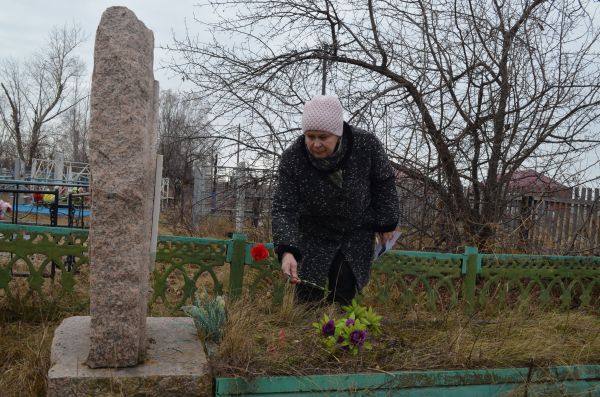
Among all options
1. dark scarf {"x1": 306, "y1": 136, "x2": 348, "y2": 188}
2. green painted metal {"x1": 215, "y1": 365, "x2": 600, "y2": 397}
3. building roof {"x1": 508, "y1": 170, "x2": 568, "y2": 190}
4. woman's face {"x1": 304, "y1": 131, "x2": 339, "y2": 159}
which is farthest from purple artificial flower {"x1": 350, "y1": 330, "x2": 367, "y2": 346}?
building roof {"x1": 508, "y1": 170, "x2": 568, "y2": 190}

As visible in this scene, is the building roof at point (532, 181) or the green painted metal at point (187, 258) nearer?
the green painted metal at point (187, 258)

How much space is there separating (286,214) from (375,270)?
2.02 m

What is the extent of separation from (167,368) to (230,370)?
238 mm

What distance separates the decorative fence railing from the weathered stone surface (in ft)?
5.21

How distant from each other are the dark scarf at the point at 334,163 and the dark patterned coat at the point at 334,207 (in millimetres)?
21

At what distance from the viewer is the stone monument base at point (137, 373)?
1830 millimetres

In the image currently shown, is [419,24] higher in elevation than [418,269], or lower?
higher

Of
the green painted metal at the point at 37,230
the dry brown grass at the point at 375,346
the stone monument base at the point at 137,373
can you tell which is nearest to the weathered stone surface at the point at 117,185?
the stone monument base at the point at 137,373

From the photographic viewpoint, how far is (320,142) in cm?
244

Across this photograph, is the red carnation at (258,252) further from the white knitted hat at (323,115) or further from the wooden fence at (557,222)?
the wooden fence at (557,222)

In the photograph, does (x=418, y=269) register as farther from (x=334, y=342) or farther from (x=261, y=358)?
(x=261, y=358)

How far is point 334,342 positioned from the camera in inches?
90.9

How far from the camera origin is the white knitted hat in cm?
238

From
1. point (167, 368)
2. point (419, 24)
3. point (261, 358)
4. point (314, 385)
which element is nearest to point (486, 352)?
point (314, 385)
